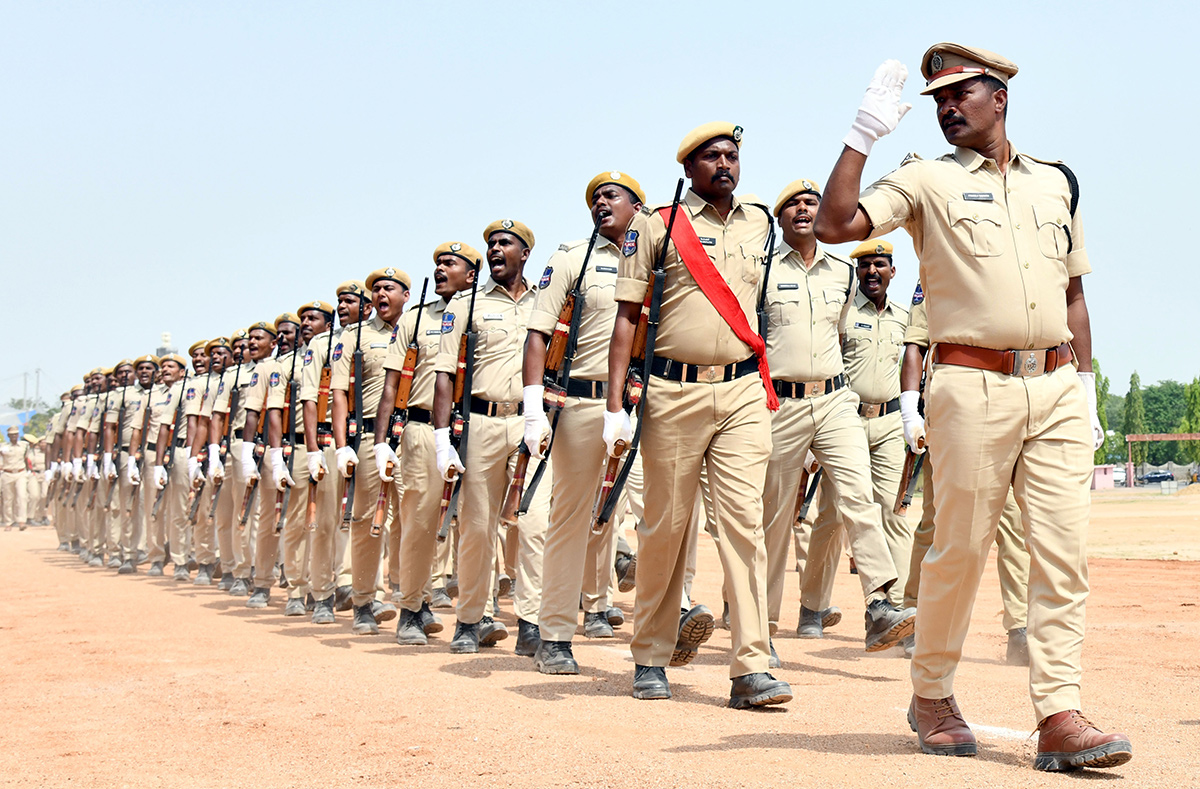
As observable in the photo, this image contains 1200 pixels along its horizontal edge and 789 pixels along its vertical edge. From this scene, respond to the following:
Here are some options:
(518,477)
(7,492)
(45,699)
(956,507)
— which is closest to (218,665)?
(45,699)

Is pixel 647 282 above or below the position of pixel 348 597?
above

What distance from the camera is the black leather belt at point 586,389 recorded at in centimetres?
733

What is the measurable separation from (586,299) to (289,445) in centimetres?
538

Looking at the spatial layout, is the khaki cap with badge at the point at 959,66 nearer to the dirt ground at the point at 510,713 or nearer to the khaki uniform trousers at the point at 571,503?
the dirt ground at the point at 510,713

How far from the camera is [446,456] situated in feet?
26.7

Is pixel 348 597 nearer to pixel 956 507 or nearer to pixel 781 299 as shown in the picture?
pixel 781 299

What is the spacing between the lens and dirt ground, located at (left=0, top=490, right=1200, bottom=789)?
14.4ft

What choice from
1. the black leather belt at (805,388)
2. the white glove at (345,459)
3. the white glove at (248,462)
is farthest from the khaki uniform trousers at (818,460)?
the white glove at (248,462)

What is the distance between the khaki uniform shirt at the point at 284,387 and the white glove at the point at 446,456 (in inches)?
158

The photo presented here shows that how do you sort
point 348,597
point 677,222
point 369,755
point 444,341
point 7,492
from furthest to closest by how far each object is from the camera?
point 7,492
point 348,597
point 444,341
point 677,222
point 369,755

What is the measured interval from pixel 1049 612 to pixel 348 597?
8.19m

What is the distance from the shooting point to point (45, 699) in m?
6.57

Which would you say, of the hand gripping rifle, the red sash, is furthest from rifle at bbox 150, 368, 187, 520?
the red sash

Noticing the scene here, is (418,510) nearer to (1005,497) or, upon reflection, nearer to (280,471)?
(280,471)
